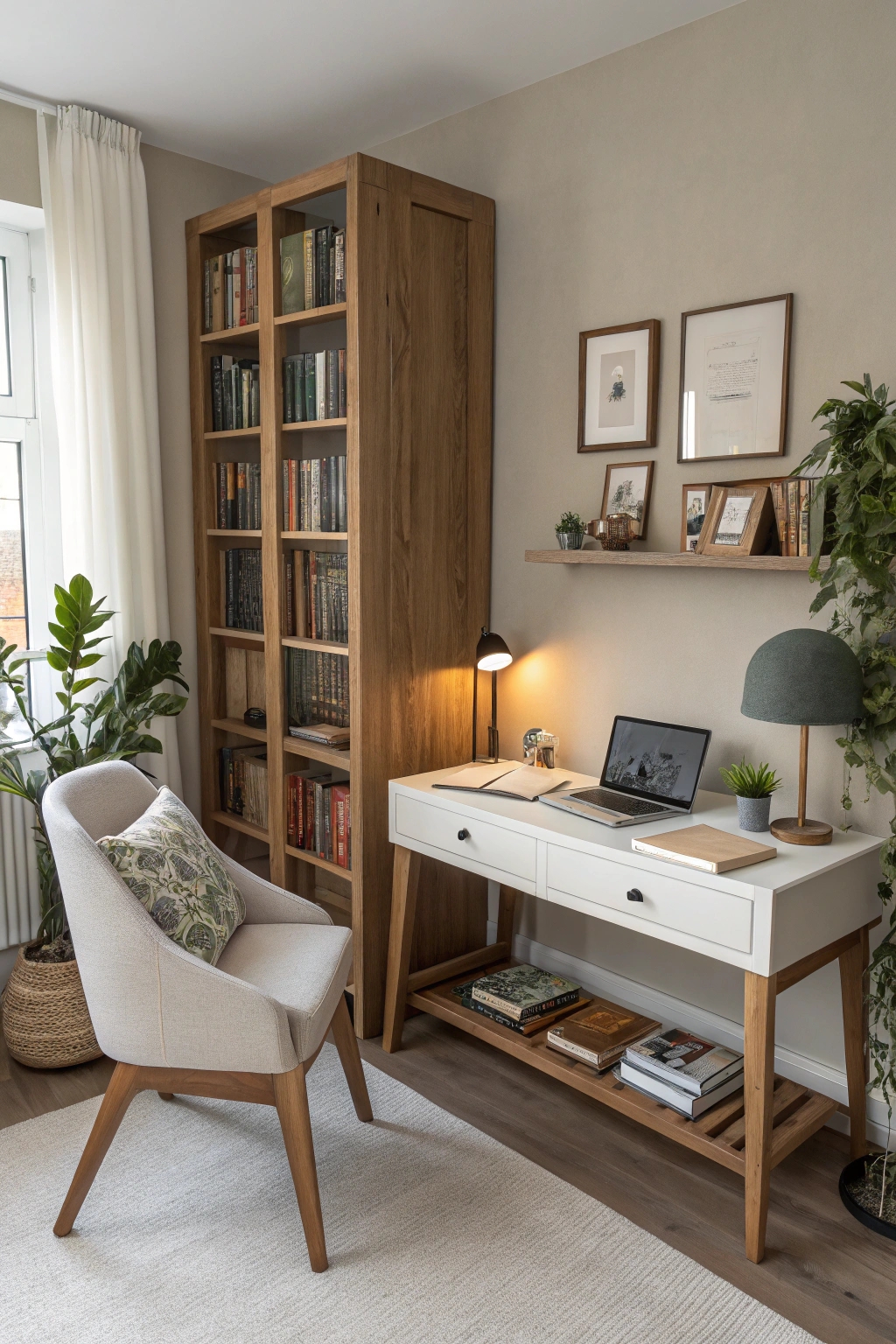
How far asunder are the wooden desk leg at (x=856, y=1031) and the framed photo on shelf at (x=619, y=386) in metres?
1.35

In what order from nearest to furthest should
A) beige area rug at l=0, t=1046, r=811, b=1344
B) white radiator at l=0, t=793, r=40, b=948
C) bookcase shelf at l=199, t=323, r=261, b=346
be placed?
beige area rug at l=0, t=1046, r=811, b=1344
white radiator at l=0, t=793, r=40, b=948
bookcase shelf at l=199, t=323, r=261, b=346

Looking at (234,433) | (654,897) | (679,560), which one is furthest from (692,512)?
(234,433)

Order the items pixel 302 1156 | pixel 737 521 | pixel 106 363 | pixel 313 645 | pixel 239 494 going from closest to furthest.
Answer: pixel 302 1156
pixel 737 521
pixel 313 645
pixel 106 363
pixel 239 494

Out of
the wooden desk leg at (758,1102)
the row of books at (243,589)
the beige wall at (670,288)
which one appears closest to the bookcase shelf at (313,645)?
the row of books at (243,589)

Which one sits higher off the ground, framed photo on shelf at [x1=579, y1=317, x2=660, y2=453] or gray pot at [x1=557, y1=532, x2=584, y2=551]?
framed photo on shelf at [x1=579, y1=317, x2=660, y2=453]

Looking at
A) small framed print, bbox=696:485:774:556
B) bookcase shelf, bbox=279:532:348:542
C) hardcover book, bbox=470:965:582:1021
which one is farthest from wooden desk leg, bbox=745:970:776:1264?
bookcase shelf, bbox=279:532:348:542

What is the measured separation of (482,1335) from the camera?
1.76 meters

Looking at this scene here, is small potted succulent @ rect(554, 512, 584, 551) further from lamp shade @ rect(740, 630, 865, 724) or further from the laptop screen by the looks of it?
lamp shade @ rect(740, 630, 865, 724)

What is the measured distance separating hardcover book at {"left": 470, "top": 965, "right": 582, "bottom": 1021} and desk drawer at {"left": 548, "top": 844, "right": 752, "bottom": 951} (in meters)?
0.45

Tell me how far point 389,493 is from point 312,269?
713 millimetres

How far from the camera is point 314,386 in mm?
2891

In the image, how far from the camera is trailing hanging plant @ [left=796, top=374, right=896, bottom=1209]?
1946mm

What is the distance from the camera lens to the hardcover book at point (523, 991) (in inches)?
101

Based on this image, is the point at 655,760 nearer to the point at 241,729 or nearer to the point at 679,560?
the point at 679,560
